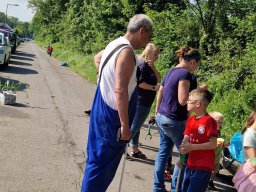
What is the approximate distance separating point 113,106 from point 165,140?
4.75 ft

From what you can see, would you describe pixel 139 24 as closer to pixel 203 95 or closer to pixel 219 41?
pixel 203 95

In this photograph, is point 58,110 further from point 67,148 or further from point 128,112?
point 128,112

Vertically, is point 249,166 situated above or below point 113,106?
below

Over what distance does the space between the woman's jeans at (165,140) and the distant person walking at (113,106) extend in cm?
100

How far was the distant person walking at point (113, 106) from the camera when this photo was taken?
350 cm

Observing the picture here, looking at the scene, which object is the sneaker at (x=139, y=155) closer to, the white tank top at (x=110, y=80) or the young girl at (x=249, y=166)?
the young girl at (x=249, y=166)

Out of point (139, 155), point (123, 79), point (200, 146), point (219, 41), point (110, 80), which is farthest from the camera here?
point (219, 41)

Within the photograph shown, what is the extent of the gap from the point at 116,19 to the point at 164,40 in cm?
793

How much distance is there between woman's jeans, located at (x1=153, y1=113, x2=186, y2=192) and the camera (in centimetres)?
465

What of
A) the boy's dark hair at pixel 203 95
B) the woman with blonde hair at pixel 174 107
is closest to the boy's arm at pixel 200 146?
the boy's dark hair at pixel 203 95

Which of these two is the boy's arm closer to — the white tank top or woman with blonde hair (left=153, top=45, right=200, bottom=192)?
woman with blonde hair (left=153, top=45, right=200, bottom=192)

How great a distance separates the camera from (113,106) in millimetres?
3619

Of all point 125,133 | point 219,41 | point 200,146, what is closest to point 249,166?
point 200,146

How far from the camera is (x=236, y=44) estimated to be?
36.3ft
